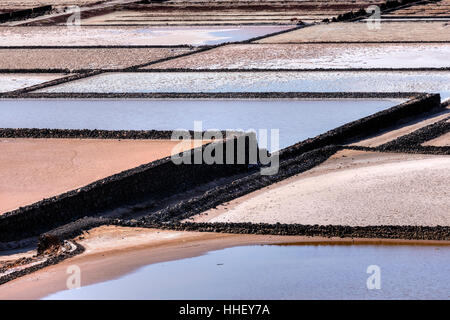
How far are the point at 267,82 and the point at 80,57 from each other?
3.68 meters

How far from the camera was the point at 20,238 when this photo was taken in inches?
241

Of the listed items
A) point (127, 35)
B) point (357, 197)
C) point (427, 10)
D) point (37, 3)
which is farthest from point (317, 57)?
point (37, 3)

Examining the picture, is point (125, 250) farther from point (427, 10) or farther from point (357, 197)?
point (427, 10)

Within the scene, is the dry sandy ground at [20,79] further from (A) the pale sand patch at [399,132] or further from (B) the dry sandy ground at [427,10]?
(B) the dry sandy ground at [427,10]

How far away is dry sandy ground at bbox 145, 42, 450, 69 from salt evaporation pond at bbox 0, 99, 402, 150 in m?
2.41

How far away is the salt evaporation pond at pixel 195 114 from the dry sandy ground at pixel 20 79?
3.33ft

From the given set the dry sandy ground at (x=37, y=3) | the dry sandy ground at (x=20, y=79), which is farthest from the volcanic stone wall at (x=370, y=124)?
the dry sandy ground at (x=37, y=3)

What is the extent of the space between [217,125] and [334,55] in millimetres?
4768

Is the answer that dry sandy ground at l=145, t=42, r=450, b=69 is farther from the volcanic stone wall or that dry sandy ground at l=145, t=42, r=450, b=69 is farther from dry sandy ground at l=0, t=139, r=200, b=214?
dry sandy ground at l=0, t=139, r=200, b=214

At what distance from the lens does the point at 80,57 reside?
44.9 ft

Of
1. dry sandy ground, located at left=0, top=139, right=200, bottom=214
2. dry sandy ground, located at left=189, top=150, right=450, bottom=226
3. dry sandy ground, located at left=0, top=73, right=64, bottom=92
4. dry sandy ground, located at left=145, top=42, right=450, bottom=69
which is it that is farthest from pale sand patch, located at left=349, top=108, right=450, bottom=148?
dry sandy ground, located at left=0, top=73, right=64, bottom=92
